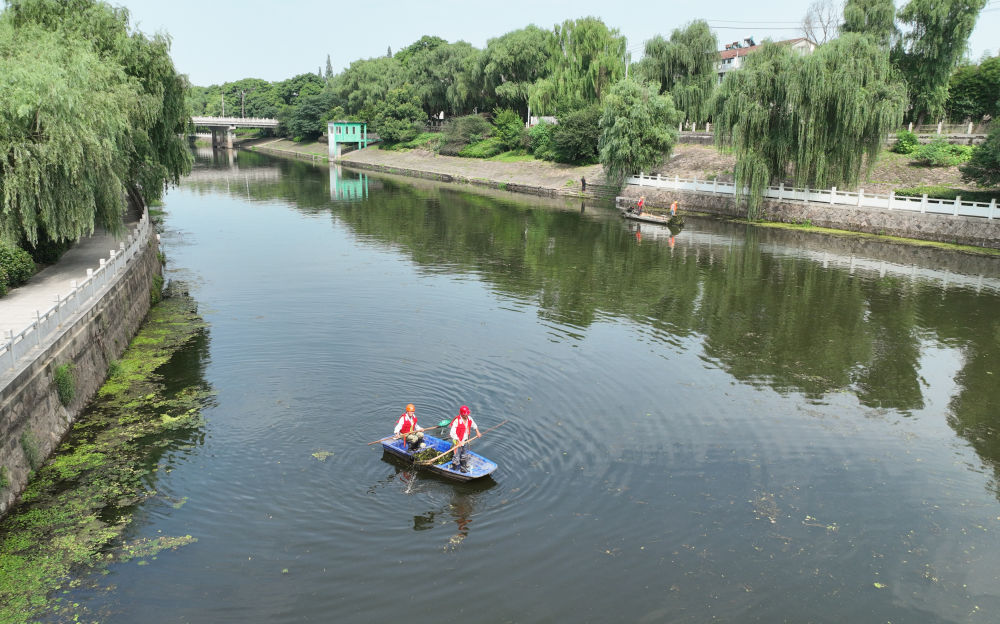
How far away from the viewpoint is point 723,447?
17.4 metres

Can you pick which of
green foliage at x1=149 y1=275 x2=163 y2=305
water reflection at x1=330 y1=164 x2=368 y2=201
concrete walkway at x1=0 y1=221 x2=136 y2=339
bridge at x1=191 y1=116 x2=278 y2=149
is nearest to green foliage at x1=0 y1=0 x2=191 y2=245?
concrete walkway at x1=0 y1=221 x2=136 y2=339

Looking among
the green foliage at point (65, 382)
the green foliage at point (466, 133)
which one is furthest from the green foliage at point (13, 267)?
the green foliage at point (466, 133)

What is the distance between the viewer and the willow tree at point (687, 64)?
7525 cm

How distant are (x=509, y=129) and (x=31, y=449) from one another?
82.4 meters

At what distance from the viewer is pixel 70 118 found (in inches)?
864

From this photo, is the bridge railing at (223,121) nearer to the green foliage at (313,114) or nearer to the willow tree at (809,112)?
the green foliage at (313,114)

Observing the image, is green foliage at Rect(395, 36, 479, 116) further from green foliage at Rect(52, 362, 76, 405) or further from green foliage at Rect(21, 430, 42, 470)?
green foliage at Rect(21, 430, 42, 470)

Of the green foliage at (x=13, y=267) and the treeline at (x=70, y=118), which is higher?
the treeline at (x=70, y=118)

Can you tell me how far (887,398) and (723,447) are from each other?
22.6ft

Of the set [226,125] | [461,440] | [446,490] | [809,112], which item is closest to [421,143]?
[226,125]

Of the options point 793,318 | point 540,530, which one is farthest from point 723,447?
point 793,318

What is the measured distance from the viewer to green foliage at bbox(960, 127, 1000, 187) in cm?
4119

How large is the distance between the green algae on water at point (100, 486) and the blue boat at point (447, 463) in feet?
15.2

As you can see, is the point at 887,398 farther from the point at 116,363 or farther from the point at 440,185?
the point at 440,185
